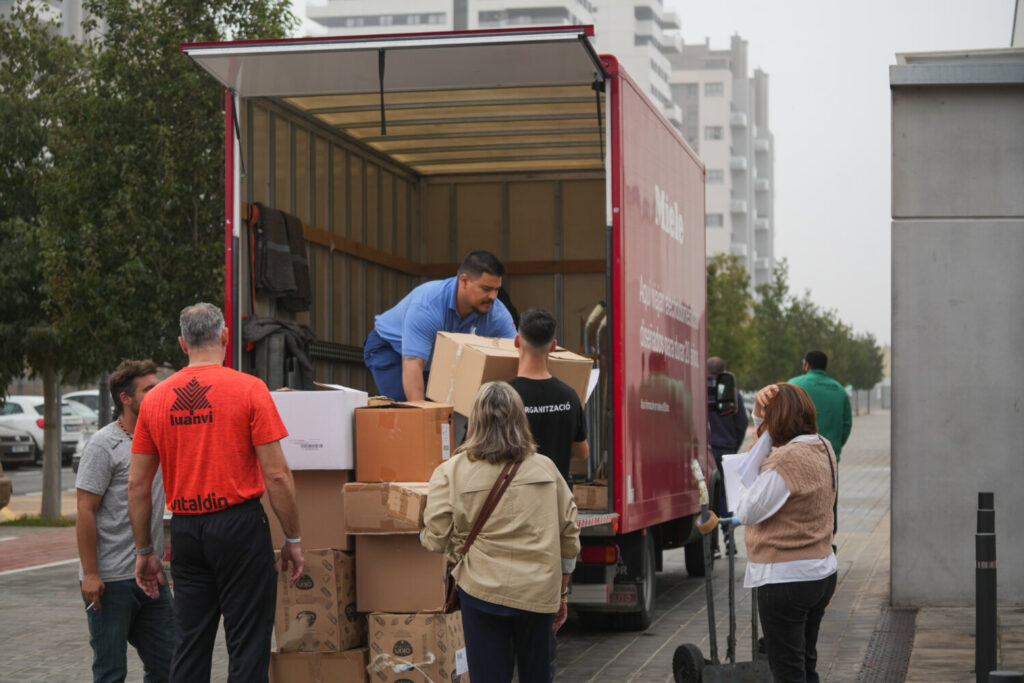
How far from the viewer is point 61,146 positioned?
572 inches

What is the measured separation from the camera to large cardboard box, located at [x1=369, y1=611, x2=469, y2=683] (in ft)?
20.3

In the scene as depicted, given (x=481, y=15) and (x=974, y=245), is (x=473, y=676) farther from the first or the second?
(x=481, y=15)

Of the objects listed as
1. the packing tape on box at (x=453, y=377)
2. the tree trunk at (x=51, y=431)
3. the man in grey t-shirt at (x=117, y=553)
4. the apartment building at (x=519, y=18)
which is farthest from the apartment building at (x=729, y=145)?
the man in grey t-shirt at (x=117, y=553)

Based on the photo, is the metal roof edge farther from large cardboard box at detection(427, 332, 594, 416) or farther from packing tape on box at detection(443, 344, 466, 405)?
packing tape on box at detection(443, 344, 466, 405)

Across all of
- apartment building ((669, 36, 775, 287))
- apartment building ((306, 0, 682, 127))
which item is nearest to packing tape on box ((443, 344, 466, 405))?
apartment building ((306, 0, 682, 127))

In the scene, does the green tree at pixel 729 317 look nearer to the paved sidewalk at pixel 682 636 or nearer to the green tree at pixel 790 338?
the green tree at pixel 790 338

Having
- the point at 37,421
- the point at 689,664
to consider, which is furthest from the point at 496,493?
the point at 37,421

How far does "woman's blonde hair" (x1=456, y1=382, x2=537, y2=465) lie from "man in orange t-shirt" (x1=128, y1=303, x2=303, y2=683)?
0.79 meters

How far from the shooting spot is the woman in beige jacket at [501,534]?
5020mm

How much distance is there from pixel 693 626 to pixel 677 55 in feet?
452

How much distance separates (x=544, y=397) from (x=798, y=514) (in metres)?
1.40

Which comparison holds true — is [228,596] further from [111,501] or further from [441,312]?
[441,312]

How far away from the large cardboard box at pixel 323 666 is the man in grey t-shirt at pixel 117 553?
0.71 m

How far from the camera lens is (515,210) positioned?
42.8 feet
